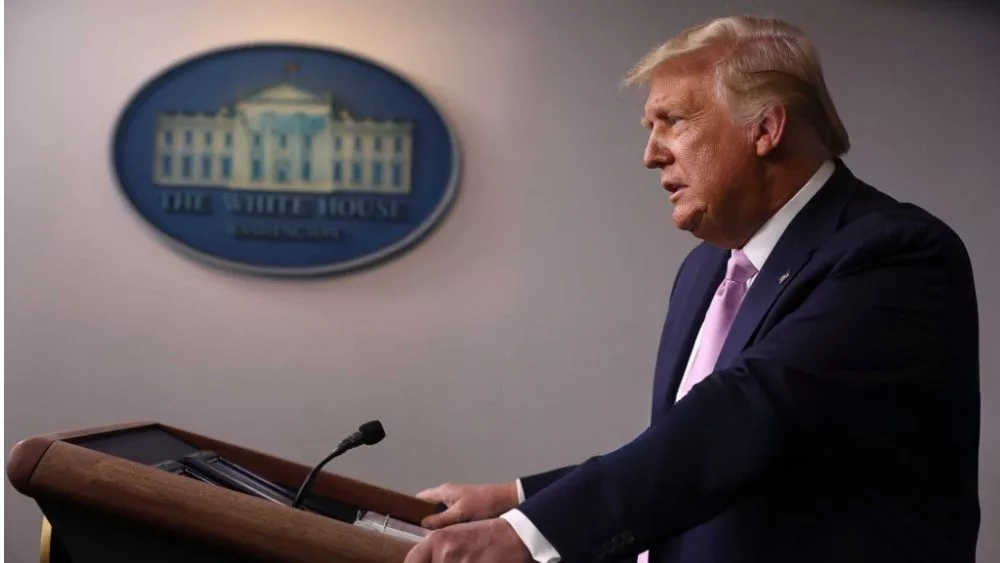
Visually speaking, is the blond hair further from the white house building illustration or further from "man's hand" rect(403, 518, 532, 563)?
the white house building illustration

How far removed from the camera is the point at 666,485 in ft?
2.99

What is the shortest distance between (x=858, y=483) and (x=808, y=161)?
456 millimetres

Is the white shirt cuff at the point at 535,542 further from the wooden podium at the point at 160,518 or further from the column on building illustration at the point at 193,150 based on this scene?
the column on building illustration at the point at 193,150

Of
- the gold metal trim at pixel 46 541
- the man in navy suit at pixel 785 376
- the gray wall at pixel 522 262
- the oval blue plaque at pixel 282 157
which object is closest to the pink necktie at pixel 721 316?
the man in navy suit at pixel 785 376

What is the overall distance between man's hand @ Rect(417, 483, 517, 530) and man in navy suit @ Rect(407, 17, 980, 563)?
28 centimetres

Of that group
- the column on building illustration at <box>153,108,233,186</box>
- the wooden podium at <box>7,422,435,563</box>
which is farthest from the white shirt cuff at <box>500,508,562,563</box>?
the column on building illustration at <box>153,108,233,186</box>

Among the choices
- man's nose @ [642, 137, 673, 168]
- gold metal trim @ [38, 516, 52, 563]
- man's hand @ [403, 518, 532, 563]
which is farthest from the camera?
man's nose @ [642, 137, 673, 168]

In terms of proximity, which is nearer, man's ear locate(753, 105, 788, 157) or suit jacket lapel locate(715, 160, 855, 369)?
suit jacket lapel locate(715, 160, 855, 369)

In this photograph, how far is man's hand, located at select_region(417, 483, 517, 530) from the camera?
55.1 inches

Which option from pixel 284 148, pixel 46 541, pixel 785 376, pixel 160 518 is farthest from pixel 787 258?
pixel 284 148

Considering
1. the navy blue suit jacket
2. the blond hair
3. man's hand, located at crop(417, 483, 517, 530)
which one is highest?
the blond hair

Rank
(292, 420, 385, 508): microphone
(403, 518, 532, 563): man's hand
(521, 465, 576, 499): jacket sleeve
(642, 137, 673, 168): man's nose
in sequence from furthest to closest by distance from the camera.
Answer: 1. (521, 465, 576, 499): jacket sleeve
2. (642, 137, 673, 168): man's nose
3. (292, 420, 385, 508): microphone
4. (403, 518, 532, 563): man's hand

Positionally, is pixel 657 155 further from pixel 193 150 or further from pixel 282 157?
pixel 193 150

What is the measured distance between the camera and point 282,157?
2.48 metres
